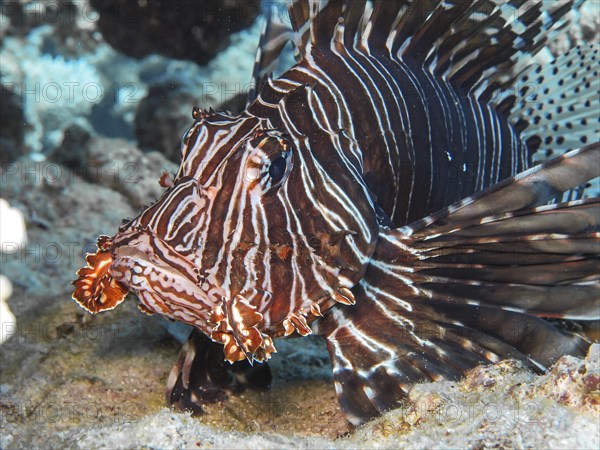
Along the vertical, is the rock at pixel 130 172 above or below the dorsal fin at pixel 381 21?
below

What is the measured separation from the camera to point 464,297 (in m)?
3.03

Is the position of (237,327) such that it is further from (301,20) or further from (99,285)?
(301,20)

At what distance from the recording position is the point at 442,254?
298 cm

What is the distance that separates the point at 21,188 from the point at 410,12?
17.0 feet

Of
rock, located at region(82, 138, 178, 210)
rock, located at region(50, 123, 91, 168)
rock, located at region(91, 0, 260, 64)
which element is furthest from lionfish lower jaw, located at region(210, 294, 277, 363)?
rock, located at region(91, 0, 260, 64)

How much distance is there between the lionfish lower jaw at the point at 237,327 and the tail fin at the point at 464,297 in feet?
2.12

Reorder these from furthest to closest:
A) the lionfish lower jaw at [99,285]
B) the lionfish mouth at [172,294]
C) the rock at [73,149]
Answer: the rock at [73,149] < the lionfish lower jaw at [99,285] < the lionfish mouth at [172,294]

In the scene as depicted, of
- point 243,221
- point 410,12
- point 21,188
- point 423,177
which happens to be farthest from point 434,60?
point 21,188

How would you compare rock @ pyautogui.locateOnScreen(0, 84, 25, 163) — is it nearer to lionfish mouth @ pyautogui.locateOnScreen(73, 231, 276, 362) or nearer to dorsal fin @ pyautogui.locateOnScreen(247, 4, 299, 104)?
dorsal fin @ pyautogui.locateOnScreen(247, 4, 299, 104)

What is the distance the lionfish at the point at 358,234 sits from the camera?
2609mm

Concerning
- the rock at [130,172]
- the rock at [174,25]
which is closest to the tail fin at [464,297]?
the rock at [130,172]

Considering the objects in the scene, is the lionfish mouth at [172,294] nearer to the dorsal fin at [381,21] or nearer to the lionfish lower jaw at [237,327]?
the lionfish lower jaw at [237,327]

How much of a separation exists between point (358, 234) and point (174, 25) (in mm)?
7063

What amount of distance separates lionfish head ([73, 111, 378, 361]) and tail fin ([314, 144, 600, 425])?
0.98 ft
